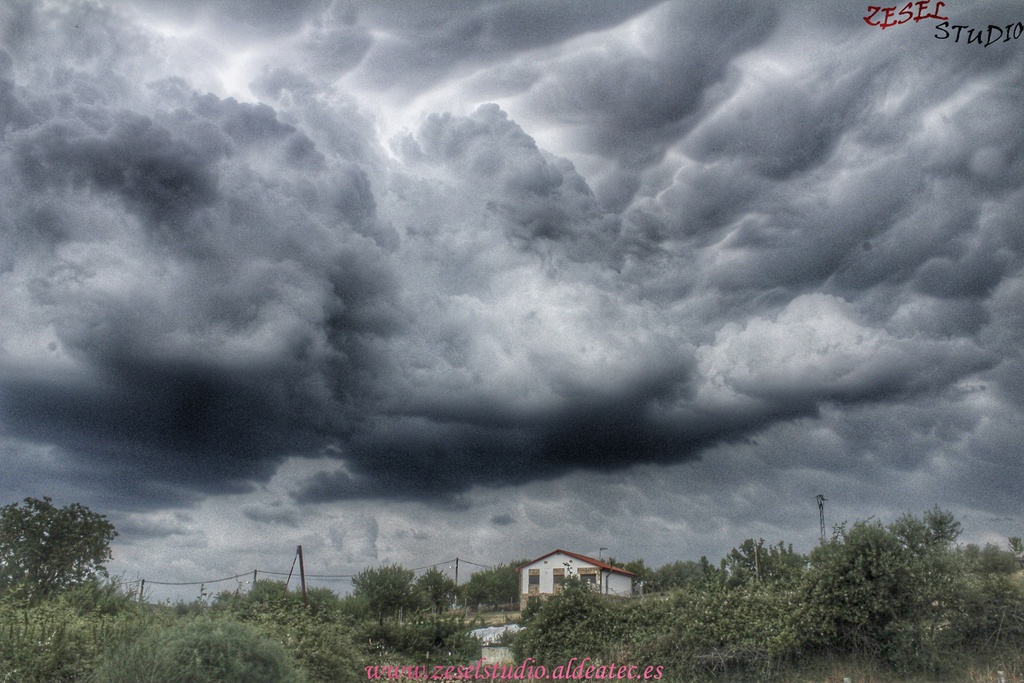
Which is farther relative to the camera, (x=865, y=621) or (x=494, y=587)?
(x=494, y=587)

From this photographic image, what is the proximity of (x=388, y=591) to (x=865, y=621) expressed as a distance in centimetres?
1366

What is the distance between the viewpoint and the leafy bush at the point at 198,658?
9.34 meters

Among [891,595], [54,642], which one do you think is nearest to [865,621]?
[891,595]

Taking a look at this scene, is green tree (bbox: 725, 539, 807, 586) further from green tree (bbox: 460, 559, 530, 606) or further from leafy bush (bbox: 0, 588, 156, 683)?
green tree (bbox: 460, 559, 530, 606)

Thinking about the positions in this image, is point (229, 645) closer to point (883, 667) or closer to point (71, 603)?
point (71, 603)

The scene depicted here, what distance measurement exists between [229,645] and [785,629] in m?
11.7

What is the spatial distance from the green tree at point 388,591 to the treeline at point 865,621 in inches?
341

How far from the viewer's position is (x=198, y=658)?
935 centimetres

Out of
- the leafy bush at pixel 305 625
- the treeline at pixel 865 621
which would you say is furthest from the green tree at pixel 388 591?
the treeline at pixel 865 621

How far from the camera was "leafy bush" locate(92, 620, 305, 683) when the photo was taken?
9.34 metres

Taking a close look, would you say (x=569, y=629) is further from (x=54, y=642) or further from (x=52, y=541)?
(x=52, y=541)

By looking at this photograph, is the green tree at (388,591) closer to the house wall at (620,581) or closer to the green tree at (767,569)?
the green tree at (767,569)

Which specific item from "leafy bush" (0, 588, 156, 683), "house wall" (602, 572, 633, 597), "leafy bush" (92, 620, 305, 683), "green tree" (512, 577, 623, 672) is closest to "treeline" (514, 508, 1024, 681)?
"green tree" (512, 577, 623, 672)

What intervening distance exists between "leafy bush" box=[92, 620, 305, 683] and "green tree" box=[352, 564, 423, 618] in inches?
524
